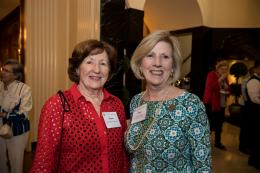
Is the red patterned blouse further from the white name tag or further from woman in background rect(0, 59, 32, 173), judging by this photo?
woman in background rect(0, 59, 32, 173)

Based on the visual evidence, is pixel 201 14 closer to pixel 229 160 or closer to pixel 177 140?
pixel 229 160

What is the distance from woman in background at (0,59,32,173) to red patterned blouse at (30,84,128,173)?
2.05 metres

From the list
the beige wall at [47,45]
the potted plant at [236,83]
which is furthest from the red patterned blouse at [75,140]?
the potted plant at [236,83]

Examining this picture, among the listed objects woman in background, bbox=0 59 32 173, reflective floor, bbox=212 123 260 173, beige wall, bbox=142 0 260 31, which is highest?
beige wall, bbox=142 0 260 31

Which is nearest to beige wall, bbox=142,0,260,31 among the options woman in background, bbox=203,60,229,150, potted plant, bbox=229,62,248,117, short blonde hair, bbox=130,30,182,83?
potted plant, bbox=229,62,248,117

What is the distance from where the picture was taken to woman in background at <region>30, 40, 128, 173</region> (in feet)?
5.09

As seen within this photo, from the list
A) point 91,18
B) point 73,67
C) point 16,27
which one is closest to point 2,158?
point 91,18

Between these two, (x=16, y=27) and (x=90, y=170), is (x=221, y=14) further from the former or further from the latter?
(x=90, y=170)

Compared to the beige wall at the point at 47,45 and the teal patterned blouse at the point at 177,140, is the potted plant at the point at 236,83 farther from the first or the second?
the teal patterned blouse at the point at 177,140

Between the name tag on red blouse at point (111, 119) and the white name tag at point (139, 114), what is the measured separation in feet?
0.33

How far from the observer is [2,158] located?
3.70 meters

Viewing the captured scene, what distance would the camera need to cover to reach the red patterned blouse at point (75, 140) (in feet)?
5.07

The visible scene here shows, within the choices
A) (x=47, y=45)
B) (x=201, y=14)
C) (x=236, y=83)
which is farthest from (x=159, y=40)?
(x=236, y=83)

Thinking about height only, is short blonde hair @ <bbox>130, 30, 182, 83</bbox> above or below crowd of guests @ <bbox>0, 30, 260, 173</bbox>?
above
